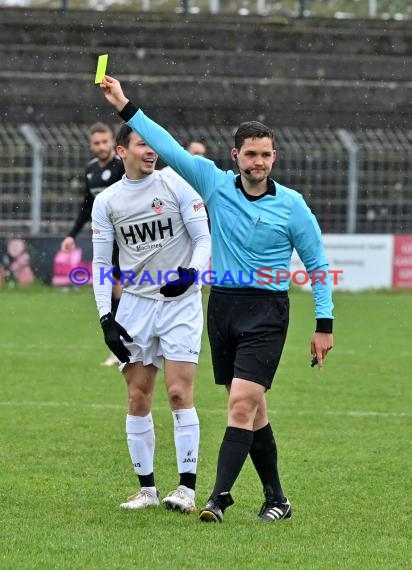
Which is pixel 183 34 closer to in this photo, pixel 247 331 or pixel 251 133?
pixel 251 133

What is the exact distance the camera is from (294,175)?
21.3m

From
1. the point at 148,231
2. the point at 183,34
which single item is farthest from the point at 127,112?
the point at 183,34

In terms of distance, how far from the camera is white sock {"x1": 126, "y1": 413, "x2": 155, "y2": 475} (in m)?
6.59

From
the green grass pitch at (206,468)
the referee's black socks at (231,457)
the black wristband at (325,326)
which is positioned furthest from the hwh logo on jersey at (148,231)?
the green grass pitch at (206,468)

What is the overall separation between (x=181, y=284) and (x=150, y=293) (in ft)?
1.32

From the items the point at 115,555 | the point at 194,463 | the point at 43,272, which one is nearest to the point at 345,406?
the point at 194,463

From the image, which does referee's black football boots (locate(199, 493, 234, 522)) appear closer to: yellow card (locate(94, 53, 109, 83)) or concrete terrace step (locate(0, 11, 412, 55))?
yellow card (locate(94, 53, 109, 83))

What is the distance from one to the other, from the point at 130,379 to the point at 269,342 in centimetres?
89

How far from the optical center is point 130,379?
6559mm

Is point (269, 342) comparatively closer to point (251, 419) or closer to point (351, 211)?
point (251, 419)

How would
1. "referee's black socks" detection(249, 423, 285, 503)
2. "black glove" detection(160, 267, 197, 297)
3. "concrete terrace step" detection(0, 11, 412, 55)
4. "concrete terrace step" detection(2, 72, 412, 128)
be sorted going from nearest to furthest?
"black glove" detection(160, 267, 197, 297)
"referee's black socks" detection(249, 423, 285, 503)
"concrete terrace step" detection(2, 72, 412, 128)
"concrete terrace step" detection(0, 11, 412, 55)

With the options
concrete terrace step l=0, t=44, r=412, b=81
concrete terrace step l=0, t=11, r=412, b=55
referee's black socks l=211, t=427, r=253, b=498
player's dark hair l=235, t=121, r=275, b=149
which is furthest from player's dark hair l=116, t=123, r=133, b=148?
concrete terrace step l=0, t=11, r=412, b=55

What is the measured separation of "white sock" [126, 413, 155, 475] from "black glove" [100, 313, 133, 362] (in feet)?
1.28

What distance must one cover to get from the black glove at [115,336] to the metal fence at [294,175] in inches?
554
